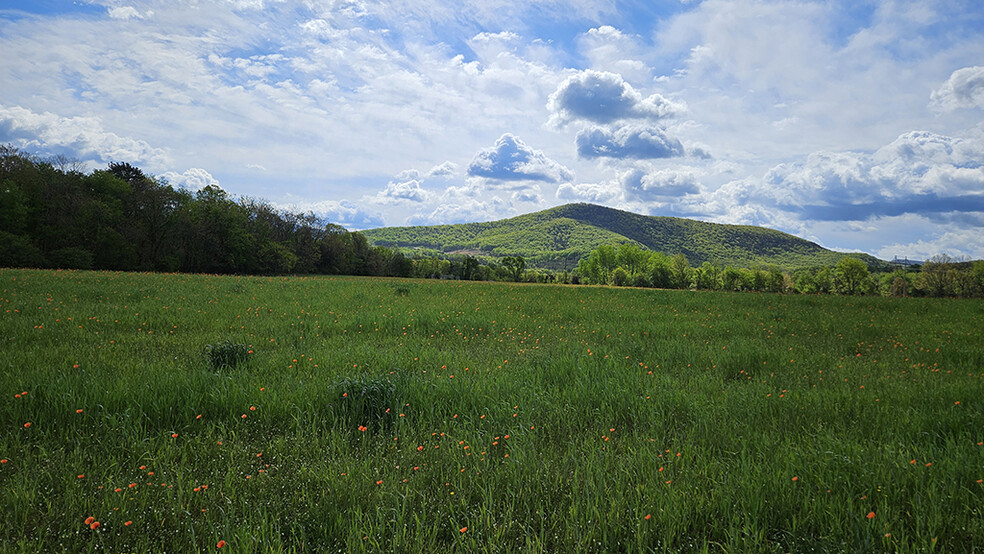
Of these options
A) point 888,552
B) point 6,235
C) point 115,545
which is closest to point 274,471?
point 115,545

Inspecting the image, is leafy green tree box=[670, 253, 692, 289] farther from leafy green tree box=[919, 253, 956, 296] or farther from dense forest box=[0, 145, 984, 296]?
leafy green tree box=[919, 253, 956, 296]

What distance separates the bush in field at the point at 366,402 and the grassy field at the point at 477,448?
3 centimetres

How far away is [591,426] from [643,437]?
0.59 meters

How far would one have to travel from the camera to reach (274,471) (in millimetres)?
3334

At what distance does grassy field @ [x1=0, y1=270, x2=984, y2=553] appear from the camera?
258 cm

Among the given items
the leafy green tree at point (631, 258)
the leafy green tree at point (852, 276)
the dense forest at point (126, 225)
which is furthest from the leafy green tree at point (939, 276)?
the dense forest at point (126, 225)

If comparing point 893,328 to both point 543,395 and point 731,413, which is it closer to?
point 731,413

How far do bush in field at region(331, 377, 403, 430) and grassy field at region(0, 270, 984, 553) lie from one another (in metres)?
0.03

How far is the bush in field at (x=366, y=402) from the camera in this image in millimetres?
4301

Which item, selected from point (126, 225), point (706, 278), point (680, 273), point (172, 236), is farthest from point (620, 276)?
point (126, 225)

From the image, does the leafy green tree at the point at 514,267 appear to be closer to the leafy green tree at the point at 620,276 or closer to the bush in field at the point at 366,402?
the leafy green tree at the point at 620,276

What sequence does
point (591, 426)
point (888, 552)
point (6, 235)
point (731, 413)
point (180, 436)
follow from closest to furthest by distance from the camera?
1. point (888, 552)
2. point (180, 436)
3. point (591, 426)
4. point (731, 413)
5. point (6, 235)

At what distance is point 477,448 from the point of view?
3715mm

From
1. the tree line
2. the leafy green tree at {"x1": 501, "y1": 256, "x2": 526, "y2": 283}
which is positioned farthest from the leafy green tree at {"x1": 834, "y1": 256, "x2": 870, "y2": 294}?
the leafy green tree at {"x1": 501, "y1": 256, "x2": 526, "y2": 283}
